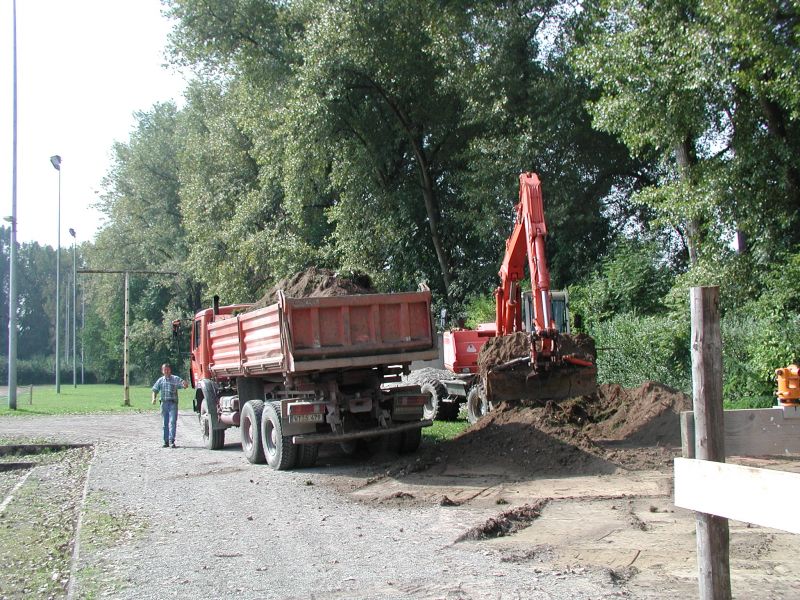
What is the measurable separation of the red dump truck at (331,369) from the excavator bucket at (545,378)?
234 centimetres

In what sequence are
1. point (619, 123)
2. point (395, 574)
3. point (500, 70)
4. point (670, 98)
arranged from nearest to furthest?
point (395, 574)
point (670, 98)
point (619, 123)
point (500, 70)

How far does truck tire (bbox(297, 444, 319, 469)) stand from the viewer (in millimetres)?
12977

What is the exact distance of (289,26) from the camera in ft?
102

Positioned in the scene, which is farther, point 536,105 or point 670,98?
point 536,105

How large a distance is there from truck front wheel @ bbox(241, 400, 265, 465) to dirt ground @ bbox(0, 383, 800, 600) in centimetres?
46

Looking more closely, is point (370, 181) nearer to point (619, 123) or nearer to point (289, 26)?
point (289, 26)

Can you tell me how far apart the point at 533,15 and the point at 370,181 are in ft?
26.1

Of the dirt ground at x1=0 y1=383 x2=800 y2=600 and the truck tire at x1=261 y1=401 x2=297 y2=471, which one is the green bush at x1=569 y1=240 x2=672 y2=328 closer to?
the dirt ground at x1=0 y1=383 x2=800 y2=600

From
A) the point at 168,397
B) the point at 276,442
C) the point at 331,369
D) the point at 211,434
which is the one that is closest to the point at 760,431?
the point at 331,369

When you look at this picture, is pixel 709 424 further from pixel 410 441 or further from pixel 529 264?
pixel 529 264

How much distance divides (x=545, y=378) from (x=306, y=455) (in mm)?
4975

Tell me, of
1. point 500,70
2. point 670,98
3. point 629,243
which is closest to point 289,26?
point 500,70

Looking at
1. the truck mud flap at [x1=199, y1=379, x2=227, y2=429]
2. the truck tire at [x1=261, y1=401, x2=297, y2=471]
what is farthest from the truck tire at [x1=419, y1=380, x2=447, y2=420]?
the truck tire at [x1=261, y1=401, x2=297, y2=471]

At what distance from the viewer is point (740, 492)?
12.7ft
